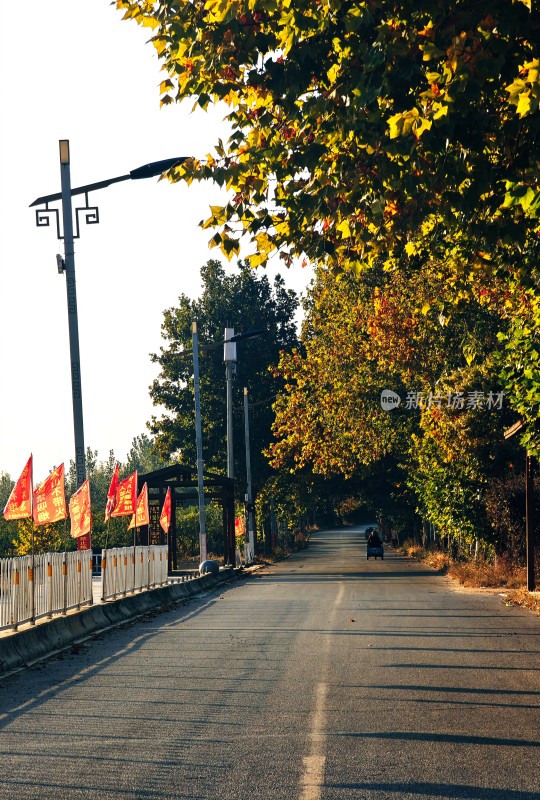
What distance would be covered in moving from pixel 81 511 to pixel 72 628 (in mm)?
4343

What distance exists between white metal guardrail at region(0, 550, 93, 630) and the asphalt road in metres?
0.93

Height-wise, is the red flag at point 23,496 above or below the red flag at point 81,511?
above

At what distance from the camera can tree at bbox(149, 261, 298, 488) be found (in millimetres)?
70312

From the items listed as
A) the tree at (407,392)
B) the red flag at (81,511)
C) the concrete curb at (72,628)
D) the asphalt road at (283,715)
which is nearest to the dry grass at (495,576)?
the tree at (407,392)

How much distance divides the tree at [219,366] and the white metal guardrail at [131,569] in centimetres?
3800

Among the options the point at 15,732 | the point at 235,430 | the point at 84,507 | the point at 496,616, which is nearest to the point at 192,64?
the point at 15,732

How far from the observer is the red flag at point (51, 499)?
19766 millimetres

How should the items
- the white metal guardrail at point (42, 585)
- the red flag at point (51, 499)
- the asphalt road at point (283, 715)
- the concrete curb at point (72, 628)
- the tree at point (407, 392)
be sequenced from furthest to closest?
the tree at point (407, 392)
the red flag at point (51, 499)
the white metal guardrail at point (42, 585)
the concrete curb at point (72, 628)
the asphalt road at point (283, 715)

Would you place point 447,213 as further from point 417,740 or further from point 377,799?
point 377,799

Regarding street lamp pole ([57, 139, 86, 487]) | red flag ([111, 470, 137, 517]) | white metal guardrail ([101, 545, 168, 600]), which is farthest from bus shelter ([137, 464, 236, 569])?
street lamp pole ([57, 139, 86, 487])

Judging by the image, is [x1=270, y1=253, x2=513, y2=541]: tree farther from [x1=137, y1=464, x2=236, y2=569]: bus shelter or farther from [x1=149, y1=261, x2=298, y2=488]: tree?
[x1=149, y1=261, x2=298, y2=488]: tree

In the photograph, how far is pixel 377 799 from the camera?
686 centimetres

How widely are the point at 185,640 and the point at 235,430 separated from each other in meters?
53.1

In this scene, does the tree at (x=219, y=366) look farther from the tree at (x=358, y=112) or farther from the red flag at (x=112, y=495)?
the tree at (x=358, y=112)
